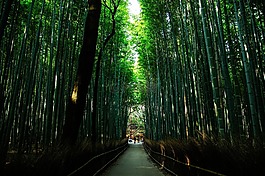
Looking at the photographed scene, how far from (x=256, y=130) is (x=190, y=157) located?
3.99 feet

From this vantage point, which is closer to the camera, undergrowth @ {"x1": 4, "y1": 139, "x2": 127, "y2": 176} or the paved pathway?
undergrowth @ {"x1": 4, "y1": 139, "x2": 127, "y2": 176}

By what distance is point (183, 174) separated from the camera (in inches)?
172

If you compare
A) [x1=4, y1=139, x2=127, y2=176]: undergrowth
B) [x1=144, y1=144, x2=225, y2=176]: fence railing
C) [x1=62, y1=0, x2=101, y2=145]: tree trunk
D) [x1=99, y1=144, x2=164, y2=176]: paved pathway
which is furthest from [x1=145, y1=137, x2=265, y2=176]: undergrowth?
[x1=99, y1=144, x2=164, y2=176]: paved pathway

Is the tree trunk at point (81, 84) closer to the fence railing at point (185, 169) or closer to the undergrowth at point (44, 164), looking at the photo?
the undergrowth at point (44, 164)

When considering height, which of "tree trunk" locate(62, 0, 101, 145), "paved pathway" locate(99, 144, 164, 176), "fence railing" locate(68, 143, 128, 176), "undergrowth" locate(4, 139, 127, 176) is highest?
"tree trunk" locate(62, 0, 101, 145)

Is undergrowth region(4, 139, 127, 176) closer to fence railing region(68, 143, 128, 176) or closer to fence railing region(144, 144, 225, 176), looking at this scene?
fence railing region(68, 143, 128, 176)

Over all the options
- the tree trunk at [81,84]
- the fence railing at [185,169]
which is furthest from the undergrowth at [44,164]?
the fence railing at [185,169]

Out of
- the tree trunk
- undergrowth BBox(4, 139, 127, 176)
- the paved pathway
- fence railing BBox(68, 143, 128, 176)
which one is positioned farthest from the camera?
the paved pathway

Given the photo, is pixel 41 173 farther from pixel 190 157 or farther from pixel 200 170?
pixel 190 157

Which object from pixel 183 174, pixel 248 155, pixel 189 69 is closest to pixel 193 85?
pixel 189 69

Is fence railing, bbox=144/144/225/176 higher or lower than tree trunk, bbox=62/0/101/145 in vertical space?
lower

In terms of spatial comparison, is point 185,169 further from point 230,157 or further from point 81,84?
point 81,84

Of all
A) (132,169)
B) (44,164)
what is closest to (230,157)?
(44,164)

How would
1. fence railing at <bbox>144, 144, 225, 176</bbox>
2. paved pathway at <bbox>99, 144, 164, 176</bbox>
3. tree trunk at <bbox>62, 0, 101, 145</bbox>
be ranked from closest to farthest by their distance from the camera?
fence railing at <bbox>144, 144, 225, 176</bbox>
tree trunk at <bbox>62, 0, 101, 145</bbox>
paved pathway at <bbox>99, 144, 164, 176</bbox>
